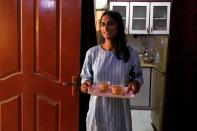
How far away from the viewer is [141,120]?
3592mm

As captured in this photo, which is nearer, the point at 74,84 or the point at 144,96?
the point at 74,84

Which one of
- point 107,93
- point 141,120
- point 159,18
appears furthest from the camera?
point 159,18

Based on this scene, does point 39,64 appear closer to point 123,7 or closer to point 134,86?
point 134,86

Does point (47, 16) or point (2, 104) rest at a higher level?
point (47, 16)

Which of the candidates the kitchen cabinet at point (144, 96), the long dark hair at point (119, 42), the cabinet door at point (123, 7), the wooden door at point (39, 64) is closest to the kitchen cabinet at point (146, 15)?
the cabinet door at point (123, 7)

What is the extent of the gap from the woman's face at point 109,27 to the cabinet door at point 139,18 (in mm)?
3071

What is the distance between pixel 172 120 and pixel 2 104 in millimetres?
1248

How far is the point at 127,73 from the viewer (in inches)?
60.0

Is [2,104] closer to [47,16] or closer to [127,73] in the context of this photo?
→ [47,16]

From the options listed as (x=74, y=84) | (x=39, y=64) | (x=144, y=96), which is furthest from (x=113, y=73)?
(x=144, y=96)

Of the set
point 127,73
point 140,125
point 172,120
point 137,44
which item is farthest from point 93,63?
point 137,44

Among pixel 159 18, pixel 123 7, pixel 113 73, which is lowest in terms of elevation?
pixel 113 73

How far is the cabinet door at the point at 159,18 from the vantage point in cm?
450

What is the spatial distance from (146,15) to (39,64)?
2903 millimetres
